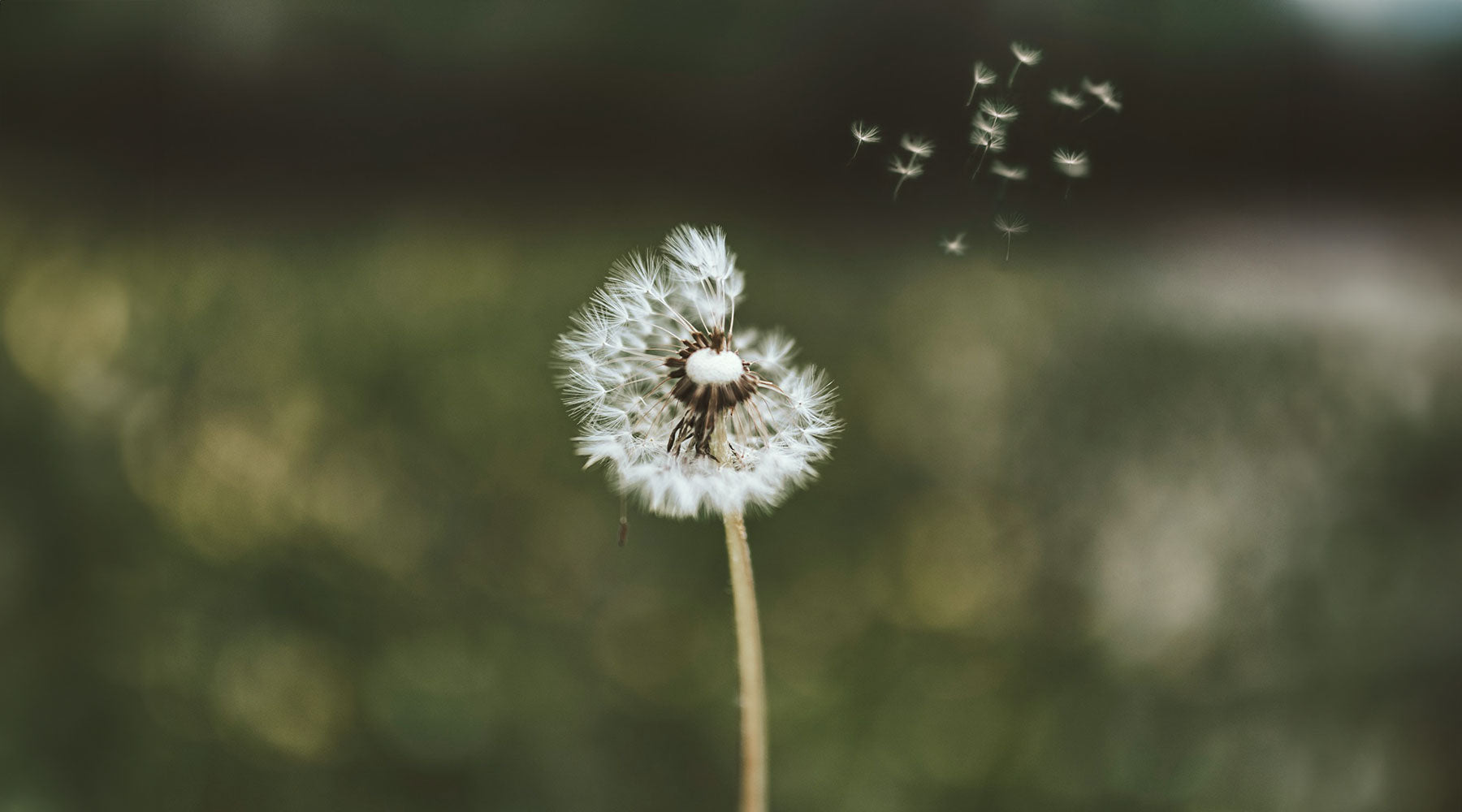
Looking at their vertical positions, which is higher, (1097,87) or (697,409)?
(1097,87)

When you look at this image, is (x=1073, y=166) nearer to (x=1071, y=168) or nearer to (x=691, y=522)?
(x=1071, y=168)

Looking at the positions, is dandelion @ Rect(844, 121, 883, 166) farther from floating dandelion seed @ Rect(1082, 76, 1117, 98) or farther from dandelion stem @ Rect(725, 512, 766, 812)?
dandelion stem @ Rect(725, 512, 766, 812)

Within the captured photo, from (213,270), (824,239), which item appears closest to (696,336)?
(824,239)

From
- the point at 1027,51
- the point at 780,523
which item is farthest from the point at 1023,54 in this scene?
the point at 780,523

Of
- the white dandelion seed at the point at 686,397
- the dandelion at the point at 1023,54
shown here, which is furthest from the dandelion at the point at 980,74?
the white dandelion seed at the point at 686,397

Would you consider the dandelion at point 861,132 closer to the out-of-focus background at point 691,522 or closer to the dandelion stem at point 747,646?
the out-of-focus background at point 691,522

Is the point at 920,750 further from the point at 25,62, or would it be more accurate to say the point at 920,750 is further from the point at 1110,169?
the point at 25,62

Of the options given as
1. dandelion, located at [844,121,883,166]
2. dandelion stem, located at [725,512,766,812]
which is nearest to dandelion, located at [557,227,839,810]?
dandelion stem, located at [725,512,766,812]
